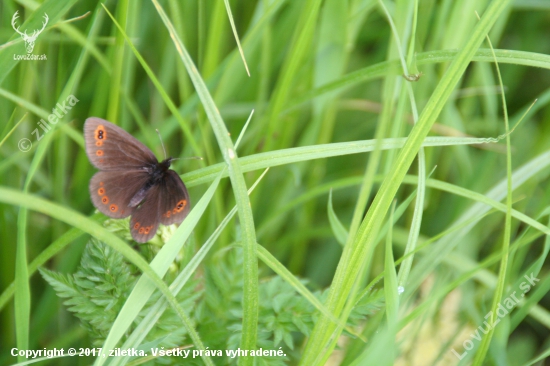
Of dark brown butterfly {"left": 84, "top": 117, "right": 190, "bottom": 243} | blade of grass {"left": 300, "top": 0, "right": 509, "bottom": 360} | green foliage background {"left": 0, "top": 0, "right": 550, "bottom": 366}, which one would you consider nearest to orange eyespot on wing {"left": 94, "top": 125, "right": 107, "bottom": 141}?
dark brown butterfly {"left": 84, "top": 117, "right": 190, "bottom": 243}

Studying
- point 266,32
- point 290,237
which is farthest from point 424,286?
point 266,32

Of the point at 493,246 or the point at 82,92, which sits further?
the point at 493,246

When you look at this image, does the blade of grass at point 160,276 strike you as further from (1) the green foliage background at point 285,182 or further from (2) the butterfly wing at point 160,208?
(2) the butterfly wing at point 160,208

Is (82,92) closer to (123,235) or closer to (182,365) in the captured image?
(123,235)

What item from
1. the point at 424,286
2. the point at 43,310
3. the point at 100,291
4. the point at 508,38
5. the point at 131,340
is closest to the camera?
the point at 131,340

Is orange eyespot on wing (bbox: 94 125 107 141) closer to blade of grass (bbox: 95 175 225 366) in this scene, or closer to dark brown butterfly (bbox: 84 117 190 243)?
dark brown butterfly (bbox: 84 117 190 243)

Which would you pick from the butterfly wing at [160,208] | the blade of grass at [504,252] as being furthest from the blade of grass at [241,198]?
the blade of grass at [504,252]
